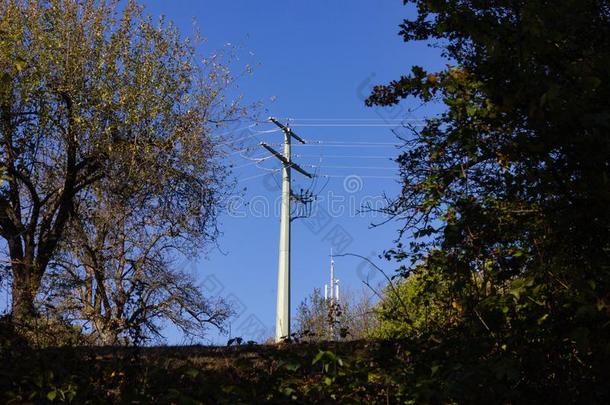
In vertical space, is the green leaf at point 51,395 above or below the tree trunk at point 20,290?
below

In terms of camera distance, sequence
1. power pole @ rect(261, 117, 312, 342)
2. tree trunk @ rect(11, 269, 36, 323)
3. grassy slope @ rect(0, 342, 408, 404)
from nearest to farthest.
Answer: grassy slope @ rect(0, 342, 408, 404) < tree trunk @ rect(11, 269, 36, 323) < power pole @ rect(261, 117, 312, 342)

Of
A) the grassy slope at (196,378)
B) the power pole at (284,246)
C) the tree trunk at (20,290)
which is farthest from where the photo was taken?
the power pole at (284,246)

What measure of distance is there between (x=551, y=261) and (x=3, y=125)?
46.1 ft

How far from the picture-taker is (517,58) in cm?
462

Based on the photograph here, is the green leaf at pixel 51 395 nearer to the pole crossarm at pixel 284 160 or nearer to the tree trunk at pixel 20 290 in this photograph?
the tree trunk at pixel 20 290

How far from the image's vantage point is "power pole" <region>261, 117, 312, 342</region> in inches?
797

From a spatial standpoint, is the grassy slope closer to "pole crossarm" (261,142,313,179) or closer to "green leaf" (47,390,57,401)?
"green leaf" (47,390,57,401)

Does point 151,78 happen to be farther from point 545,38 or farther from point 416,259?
point 545,38

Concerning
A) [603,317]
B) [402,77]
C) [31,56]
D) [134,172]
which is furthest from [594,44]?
[31,56]

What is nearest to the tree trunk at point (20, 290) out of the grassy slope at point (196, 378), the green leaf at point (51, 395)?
the grassy slope at point (196, 378)

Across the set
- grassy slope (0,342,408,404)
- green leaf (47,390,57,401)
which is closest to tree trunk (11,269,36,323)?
grassy slope (0,342,408,404)

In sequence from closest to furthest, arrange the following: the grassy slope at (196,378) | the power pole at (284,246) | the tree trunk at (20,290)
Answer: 1. the grassy slope at (196,378)
2. the tree trunk at (20,290)
3. the power pole at (284,246)

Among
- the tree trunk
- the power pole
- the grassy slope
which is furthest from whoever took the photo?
the power pole

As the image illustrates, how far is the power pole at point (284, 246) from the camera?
66.4 ft
